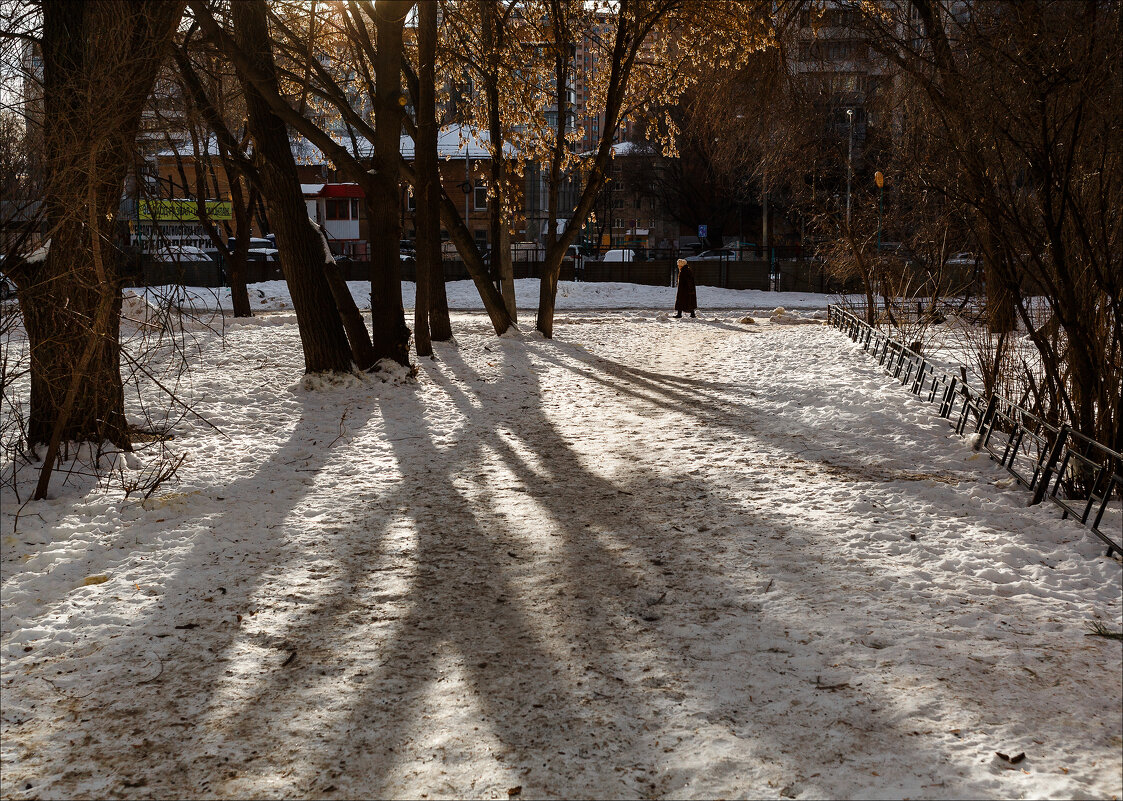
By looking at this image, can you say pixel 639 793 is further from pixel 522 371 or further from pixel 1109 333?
pixel 522 371

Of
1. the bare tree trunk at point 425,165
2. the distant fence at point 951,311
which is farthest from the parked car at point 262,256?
the bare tree trunk at point 425,165

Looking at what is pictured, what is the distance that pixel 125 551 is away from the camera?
5953mm

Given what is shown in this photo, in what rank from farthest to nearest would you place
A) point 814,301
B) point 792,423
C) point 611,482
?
1. point 814,301
2. point 792,423
3. point 611,482

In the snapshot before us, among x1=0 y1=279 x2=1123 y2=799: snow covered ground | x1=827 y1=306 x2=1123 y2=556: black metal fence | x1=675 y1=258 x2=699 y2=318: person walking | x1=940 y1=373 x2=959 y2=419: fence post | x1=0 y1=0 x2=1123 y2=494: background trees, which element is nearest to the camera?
x1=0 y1=279 x2=1123 y2=799: snow covered ground

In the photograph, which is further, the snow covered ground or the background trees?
the background trees

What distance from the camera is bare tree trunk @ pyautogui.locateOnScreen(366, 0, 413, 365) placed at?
12977mm

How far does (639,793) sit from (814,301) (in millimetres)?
32980

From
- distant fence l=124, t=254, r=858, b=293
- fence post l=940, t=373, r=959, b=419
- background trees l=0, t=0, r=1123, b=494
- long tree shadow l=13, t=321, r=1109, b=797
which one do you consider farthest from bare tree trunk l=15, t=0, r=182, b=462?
distant fence l=124, t=254, r=858, b=293

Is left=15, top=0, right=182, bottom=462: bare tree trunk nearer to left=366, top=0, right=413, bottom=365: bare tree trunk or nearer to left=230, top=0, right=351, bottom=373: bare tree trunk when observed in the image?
left=230, top=0, right=351, bottom=373: bare tree trunk

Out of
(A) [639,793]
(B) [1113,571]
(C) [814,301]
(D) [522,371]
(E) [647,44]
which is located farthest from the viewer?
(C) [814,301]

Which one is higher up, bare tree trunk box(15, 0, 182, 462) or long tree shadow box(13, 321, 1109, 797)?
bare tree trunk box(15, 0, 182, 462)

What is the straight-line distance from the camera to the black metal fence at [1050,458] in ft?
20.6

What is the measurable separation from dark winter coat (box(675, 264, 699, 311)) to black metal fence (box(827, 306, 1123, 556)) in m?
14.7

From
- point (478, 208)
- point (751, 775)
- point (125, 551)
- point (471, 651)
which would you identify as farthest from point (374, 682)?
point (478, 208)
